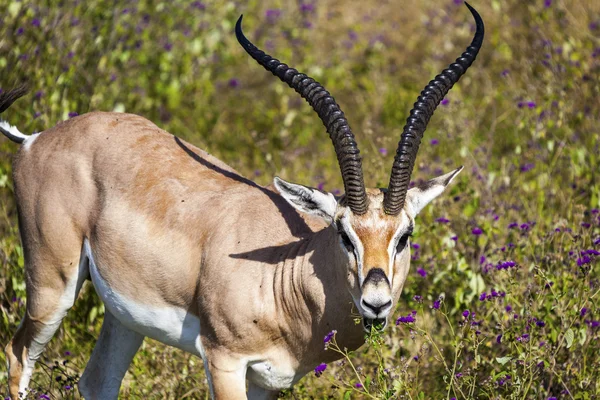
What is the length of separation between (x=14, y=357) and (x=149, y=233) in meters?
1.47

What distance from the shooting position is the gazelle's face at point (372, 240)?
4.63 meters

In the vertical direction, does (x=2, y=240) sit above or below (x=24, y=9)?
below

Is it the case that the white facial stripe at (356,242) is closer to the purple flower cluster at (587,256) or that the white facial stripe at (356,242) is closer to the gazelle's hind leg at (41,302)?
the purple flower cluster at (587,256)

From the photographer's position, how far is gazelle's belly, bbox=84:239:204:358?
570 cm

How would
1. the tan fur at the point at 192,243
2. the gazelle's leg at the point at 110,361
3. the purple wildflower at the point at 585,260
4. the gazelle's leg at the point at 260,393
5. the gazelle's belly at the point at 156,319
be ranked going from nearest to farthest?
the purple wildflower at the point at 585,260
the tan fur at the point at 192,243
the gazelle's belly at the point at 156,319
the gazelle's leg at the point at 260,393
the gazelle's leg at the point at 110,361

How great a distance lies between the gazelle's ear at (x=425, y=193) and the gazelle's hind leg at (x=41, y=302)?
2.31m

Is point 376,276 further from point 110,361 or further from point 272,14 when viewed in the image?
point 272,14

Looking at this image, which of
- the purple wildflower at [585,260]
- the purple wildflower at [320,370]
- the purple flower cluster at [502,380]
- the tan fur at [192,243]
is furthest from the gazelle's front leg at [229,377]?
the purple wildflower at [585,260]

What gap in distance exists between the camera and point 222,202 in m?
5.80

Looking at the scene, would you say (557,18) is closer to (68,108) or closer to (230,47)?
(230,47)

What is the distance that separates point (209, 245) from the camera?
5.61 meters

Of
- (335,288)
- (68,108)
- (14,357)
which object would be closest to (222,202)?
(335,288)

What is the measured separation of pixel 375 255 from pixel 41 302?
2583 millimetres

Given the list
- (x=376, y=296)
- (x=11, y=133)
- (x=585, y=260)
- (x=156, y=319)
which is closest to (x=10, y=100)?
(x=11, y=133)
